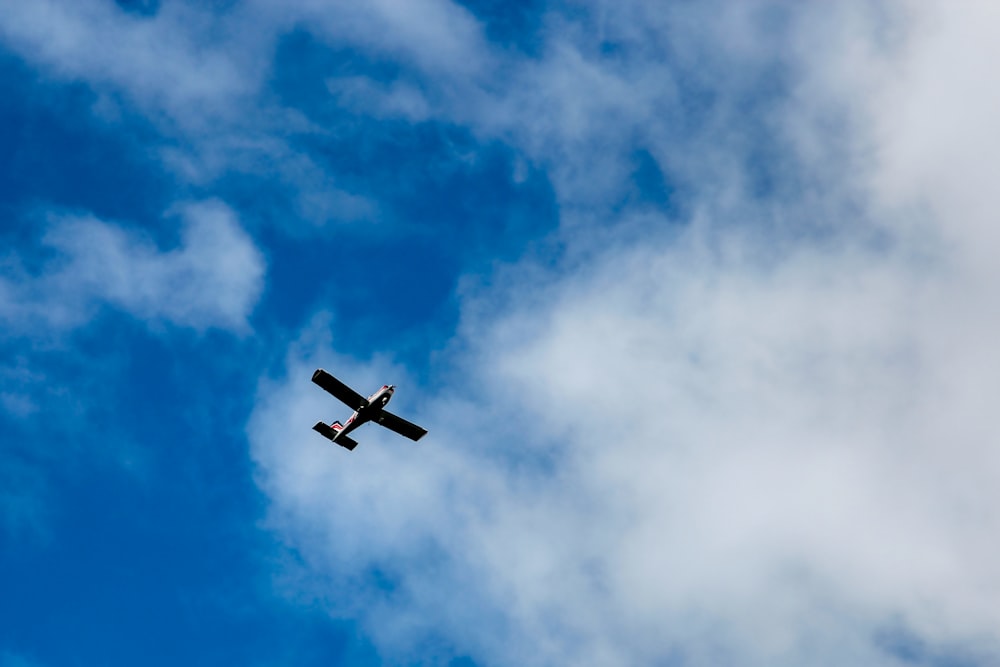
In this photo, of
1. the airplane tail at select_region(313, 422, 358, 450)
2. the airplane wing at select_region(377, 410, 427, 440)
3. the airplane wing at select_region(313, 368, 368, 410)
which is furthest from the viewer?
the airplane tail at select_region(313, 422, 358, 450)

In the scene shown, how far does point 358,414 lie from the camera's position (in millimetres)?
76375

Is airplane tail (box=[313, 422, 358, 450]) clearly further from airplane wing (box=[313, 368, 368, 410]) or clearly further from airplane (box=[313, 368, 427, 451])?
airplane wing (box=[313, 368, 368, 410])

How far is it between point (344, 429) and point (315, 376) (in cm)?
846

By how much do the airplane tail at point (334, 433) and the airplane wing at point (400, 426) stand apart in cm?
596

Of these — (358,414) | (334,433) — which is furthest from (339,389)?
(334,433)

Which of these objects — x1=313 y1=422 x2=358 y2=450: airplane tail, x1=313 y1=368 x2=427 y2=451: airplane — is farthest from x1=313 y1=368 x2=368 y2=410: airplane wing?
x1=313 y1=422 x2=358 y2=450: airplane tail

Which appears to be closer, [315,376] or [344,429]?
[315,376]

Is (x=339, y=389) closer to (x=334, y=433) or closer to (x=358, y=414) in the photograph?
(x=358, y=414)

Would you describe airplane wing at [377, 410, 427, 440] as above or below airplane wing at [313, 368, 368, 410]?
above

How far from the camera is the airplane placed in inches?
2899

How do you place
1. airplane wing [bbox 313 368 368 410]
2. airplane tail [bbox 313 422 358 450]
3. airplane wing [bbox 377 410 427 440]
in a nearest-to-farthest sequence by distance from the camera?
airplane wing [bbox 313 368 368 410]
airplane wing [bbox 377 410 427 440]
airplane tail [bbox 313 422 358 450]

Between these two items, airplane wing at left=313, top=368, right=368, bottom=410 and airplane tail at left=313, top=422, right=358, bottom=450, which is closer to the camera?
airplane wing at left=313, top=368, right=368, bottom=410

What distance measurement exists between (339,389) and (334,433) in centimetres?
969

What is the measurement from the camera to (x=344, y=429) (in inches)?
3147
